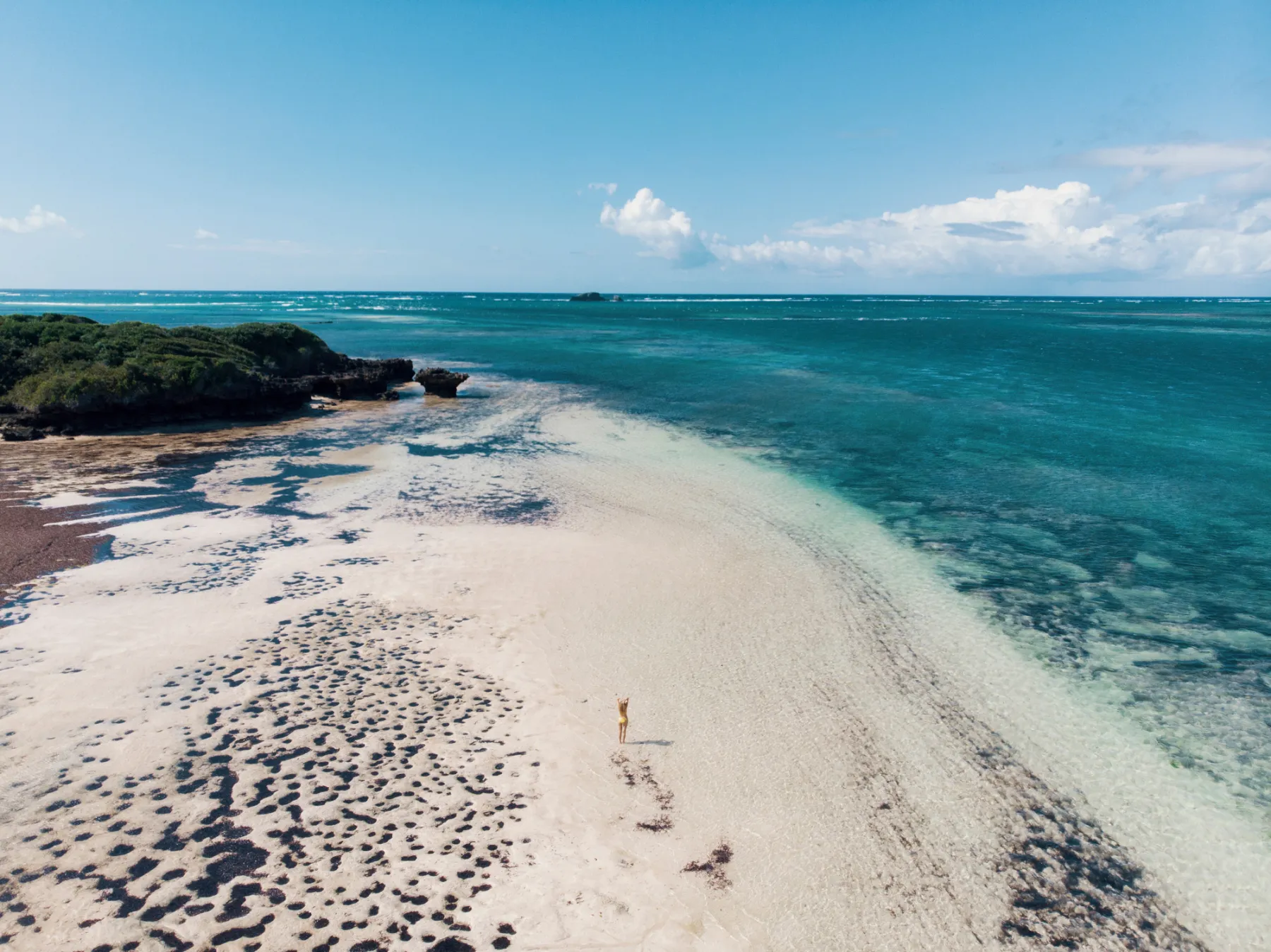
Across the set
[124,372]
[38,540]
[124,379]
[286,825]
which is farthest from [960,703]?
[124,372]

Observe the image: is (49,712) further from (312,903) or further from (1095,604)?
(1095,604)

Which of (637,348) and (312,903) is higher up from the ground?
(637,348)

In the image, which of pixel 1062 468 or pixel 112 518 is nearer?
pixel 112 518

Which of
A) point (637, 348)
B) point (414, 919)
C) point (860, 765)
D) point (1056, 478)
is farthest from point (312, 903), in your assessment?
point (637, 348)

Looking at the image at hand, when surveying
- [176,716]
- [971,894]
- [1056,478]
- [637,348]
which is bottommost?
[971,894]

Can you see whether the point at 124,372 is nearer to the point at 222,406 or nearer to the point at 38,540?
the point at 222,406
